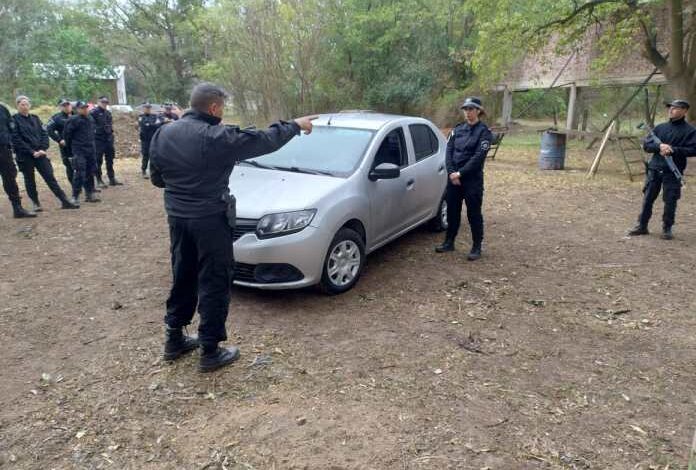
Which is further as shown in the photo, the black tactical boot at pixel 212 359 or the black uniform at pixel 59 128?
the black uniform at pixel 59 128

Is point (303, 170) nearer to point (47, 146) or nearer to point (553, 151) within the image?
point (47, 146)

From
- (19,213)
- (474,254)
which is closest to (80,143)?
(19,213)

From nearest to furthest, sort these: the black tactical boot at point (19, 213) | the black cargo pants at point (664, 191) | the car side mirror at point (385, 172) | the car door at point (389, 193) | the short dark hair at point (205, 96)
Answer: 1. the short dark hair at point (205, 96)
2. the car side mirror at point (385, 172)
3. the car door at point (389, 193)
4. the black cargo pants at point (664, 191)
5. the black tactical boot at point (19, 213)

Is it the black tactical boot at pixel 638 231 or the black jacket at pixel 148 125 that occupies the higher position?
the black jacket at pixel 148 125

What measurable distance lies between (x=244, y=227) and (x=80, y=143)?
577cm

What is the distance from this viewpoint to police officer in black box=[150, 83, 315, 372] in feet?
10.1

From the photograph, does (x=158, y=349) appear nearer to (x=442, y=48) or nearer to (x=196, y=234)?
(x=196, y=234)

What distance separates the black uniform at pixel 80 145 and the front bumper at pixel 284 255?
18.7 ft

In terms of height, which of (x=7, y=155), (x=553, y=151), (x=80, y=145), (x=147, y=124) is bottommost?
(x=553, y=151)

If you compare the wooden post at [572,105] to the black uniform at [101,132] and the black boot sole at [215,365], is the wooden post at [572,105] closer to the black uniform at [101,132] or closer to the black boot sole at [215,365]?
the black uniform at [101,132]

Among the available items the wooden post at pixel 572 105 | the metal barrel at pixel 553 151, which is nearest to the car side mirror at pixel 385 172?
the metal barrel at pixel 553 151

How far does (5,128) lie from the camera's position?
7.39m

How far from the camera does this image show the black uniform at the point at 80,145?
8539 millimetres

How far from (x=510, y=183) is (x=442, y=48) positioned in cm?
1392
